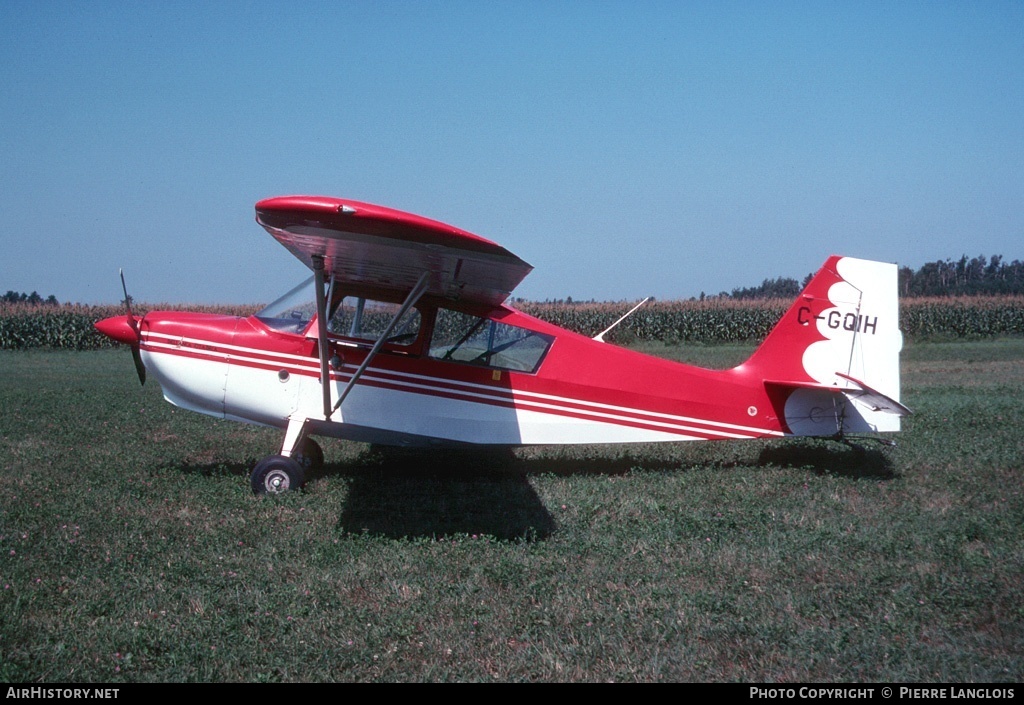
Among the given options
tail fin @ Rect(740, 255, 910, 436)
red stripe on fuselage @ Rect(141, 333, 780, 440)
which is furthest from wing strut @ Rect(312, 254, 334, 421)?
tail fin @ Rect(740, 255, 910, 436)

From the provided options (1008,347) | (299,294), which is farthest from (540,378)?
(1008,347)

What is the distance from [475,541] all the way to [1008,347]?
2874 centimetres

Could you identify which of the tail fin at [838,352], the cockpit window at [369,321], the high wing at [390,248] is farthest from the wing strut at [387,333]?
the tail fin at [838,352]

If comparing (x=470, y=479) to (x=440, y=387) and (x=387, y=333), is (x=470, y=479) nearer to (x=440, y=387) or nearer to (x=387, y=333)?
(x=440, y=387)

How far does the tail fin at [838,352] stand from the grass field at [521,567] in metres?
0.59

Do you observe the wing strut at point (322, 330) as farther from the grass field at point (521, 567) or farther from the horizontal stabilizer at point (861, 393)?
the horizontal stabilizer at point (861, 393)

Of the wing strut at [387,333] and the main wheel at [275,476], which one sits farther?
the main wheel at [275,476]

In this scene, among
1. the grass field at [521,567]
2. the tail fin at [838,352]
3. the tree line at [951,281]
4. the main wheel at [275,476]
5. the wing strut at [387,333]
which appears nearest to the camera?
the grass field at [521,567]

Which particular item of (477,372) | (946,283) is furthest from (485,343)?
(946,283)

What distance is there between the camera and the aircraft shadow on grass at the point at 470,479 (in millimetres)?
5785

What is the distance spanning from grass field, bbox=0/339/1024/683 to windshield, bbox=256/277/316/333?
1.46m

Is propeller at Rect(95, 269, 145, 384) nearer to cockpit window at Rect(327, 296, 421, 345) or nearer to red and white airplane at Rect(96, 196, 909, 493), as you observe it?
red and white airplane at Rect(96, 196, 909, 493)

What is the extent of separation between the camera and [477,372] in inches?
276
